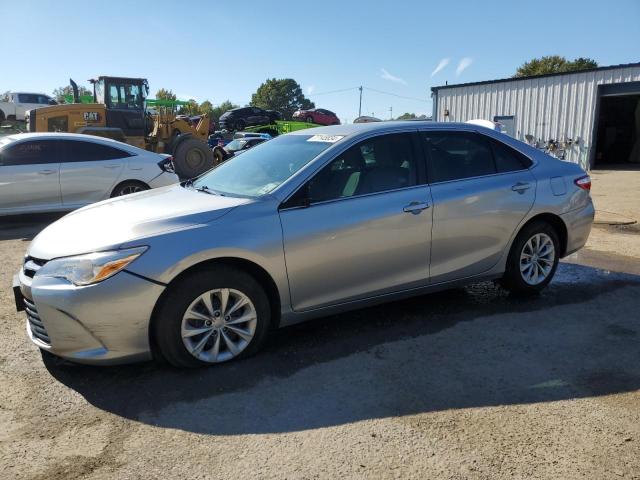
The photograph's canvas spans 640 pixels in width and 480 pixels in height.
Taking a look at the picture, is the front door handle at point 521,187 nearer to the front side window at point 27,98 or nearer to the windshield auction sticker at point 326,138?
the windshield auction sticker at point 326,138

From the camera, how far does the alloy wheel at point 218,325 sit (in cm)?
339

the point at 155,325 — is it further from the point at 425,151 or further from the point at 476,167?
the point at 476,167

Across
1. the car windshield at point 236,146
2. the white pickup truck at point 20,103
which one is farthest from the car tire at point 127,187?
the white pickup truck at point 20,103

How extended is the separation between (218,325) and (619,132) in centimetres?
2791

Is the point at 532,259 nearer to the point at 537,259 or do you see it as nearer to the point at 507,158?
the point at 537,259

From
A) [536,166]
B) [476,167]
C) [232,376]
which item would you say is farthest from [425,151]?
[232,376]

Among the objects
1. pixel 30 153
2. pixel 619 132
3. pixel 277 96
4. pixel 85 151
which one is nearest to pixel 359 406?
pixel 85 151

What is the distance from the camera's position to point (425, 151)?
4.34 meters

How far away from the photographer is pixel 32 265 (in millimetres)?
3477

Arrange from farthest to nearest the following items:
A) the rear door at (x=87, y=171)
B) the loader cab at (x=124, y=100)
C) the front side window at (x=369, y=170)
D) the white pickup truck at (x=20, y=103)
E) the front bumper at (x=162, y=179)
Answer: the white pickup truck at (x=20, y=103) < the loader cab at (x=124, y=100) < the front bumper at (x=162, y=179) < the rear door at (x=87, y=171) < the front side window at (x=369, y=170)

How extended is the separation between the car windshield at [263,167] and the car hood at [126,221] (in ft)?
0.70

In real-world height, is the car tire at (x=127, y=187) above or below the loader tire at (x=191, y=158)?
below

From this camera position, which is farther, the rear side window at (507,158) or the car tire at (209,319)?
the rear side window at (507,158)

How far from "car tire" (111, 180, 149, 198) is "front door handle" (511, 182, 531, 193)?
6.44 m
